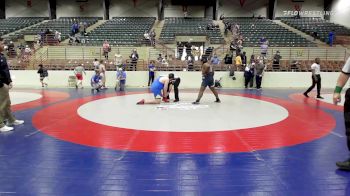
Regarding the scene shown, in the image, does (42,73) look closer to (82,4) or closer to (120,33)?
(120,33)

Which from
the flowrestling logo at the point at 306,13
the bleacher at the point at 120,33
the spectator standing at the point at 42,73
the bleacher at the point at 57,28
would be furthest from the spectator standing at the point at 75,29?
the flowrestling logo at the point at 306,13

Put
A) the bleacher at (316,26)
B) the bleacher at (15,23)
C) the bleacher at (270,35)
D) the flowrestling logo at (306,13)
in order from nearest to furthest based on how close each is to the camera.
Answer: the bleacher at (270,35), the bleacher at (316,26), the bleacher at (15,23), the flowrestling logo at (306,13)

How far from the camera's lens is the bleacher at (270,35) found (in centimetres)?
2062

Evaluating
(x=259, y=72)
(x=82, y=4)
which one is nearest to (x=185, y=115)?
(x=259, y=72)

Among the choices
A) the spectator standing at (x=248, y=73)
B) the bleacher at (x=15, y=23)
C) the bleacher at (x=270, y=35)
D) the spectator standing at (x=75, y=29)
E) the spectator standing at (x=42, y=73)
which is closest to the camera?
the spectator standing at (x=42, y=73)

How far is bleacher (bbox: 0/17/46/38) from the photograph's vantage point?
26553mm

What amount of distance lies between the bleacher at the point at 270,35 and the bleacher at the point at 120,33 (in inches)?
300

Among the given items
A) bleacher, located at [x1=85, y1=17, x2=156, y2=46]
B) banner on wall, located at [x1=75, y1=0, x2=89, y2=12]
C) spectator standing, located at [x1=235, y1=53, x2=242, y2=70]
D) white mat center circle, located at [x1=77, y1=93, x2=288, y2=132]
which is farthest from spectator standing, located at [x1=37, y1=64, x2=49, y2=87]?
banner on wall, located at [x1=75, y1=0, x2=89, y2=12]

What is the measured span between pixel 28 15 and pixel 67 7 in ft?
13.9

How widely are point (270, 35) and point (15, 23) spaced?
74.5 ft

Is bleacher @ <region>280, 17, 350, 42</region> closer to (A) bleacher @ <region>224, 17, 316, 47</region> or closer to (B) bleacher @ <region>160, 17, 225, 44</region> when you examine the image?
(A) bleacher @ <region>224, 17, 316, 47</region>

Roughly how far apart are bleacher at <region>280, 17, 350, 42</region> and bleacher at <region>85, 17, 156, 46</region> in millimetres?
12849

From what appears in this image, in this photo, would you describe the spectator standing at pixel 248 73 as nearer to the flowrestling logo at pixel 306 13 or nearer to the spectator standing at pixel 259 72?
the spectator standing at pixel 259 72

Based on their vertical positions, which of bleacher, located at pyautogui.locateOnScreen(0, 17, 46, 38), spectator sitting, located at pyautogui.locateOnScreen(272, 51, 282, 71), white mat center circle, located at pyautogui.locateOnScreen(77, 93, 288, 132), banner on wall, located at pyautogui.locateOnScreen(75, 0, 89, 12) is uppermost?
banner on wall, located at pyautogui.locateOnScreen(75, 0, 89, 12)
